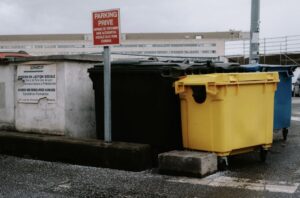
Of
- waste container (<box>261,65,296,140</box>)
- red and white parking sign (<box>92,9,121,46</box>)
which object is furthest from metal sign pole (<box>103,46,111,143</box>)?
waste container (<box>261,65,296,140</box>)

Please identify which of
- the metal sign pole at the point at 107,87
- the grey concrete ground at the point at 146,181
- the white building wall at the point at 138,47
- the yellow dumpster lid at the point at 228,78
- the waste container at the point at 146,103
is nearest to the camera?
the grey concrete ground at the point at 146,181

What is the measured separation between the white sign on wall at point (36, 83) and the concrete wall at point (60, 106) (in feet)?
0.18

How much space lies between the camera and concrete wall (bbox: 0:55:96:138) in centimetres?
780

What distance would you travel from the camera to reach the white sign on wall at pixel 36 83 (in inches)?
310

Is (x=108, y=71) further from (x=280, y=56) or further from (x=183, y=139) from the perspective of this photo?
(x=280, y=56)

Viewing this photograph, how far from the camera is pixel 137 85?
7004 mm

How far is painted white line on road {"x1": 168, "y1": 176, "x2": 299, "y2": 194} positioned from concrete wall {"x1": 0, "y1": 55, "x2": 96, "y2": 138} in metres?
2.41

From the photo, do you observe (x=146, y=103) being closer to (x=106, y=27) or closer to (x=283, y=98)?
(x=106, y=27)

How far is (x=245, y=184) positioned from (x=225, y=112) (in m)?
0.94

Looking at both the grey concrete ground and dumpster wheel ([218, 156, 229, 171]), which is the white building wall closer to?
the grey concrete ground

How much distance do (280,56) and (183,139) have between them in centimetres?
2424

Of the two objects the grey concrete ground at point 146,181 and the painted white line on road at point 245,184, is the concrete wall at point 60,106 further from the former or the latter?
the painted white line on road at point 245,184

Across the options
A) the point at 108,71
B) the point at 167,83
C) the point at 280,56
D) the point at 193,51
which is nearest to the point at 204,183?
the point at 167,83

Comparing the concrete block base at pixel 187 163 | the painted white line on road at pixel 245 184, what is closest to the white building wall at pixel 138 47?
the concrete block base at pixel 187 163
